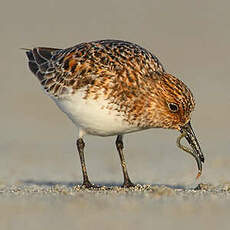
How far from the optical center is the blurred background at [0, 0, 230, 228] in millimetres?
10898

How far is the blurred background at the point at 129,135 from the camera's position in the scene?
10898 mm

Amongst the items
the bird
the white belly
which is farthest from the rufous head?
the white belly

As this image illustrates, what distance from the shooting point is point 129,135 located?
14.0m

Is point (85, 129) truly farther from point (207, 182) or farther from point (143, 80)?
point (207, 182)

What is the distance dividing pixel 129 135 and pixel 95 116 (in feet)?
19.5

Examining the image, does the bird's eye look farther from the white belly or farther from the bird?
the white belly

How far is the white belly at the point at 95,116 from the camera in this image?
26.2 ft

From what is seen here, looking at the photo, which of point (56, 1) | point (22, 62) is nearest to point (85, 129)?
point (22, 62)

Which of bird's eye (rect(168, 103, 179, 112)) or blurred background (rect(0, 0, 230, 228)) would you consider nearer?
bird's eye (rect(168, 103, 179, 112))

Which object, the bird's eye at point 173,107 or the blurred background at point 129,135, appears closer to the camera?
the bird's eye at point 173,107

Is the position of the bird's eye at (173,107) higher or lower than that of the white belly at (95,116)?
higher

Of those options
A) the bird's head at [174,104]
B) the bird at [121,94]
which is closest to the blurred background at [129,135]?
the bird's head at [174,104]

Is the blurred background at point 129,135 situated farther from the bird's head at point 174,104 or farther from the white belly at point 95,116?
the white belly at point 95,116

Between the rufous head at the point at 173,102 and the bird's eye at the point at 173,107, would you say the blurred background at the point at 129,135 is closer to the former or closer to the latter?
the rufous head at the point at 173,102
